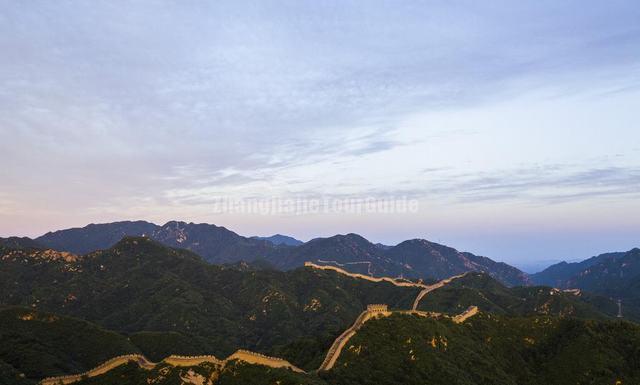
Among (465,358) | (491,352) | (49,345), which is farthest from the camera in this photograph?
(49,345)

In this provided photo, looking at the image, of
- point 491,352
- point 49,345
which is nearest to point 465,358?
point 491,352

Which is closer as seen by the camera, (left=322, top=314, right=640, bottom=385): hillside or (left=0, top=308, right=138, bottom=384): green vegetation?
(left=322, top=314, right=640, bottom=385): hillside

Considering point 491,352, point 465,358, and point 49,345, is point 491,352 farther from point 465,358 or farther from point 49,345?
point 49,345

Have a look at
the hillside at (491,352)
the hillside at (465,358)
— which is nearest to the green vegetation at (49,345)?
the hillside at (465,358)

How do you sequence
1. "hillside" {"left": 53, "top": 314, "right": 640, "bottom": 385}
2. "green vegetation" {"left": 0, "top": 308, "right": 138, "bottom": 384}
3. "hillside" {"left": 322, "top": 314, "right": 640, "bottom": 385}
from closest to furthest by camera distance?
"hillside" {"left": 53, "top": 314, "right": 640, "bottom": 385} < "hillside" {"left": 322, "top": 314, "right": 640, "bottom": 385} < "green vegetation" {"left": 0, "top": 308, "right": 138, "bottom": 384}

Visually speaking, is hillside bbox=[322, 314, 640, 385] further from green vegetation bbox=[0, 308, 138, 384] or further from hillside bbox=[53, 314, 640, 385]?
green vegetation bbox=[0, 308, 138, 384]

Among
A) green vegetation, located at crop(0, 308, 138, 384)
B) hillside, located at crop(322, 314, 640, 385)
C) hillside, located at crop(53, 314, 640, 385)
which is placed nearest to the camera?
hillside, located at crop(53, 314, 640, 385)

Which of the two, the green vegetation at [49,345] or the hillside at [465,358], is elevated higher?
the hillside at [465,358]

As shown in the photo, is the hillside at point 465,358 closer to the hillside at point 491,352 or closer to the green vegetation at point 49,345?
the hillside at point 491,352

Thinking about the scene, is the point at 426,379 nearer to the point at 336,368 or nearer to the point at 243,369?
the point at 336,368

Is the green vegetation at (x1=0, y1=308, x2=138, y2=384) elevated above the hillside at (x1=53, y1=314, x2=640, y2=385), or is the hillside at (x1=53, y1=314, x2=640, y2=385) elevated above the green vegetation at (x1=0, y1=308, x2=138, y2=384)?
the hillside at (x1=53, y1=314, x2=640, y2=385)

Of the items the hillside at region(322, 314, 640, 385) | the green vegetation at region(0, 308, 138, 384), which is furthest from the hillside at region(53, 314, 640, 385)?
the green vegetation at region(0, 308, 138, 384)

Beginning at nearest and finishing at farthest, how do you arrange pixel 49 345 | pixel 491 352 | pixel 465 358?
1. pixel 465 358
2. pixel 491 352
3. pixel 49 345

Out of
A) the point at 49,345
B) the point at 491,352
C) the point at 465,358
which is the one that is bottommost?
the point at 49,345
